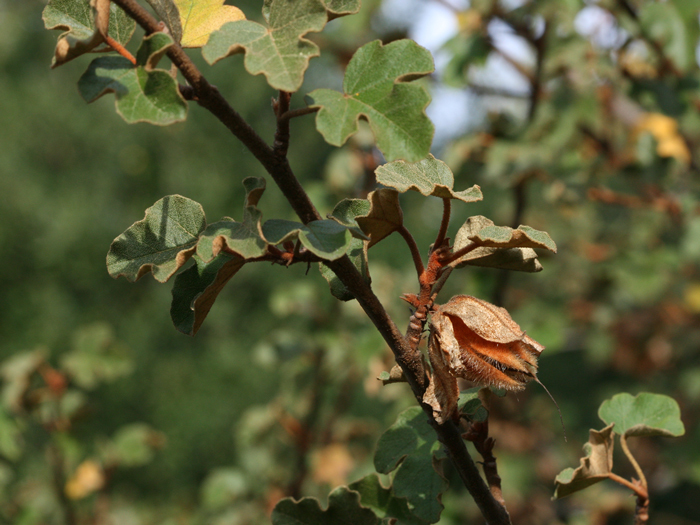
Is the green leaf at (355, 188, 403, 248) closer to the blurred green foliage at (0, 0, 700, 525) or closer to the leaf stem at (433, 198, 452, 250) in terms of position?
the leaf stem at (433, 198, 452, 250)

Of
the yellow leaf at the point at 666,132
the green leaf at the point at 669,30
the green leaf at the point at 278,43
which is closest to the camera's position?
the green leaf at the point at 278,43

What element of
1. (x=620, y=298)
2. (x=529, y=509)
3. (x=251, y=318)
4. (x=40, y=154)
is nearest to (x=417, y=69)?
(x=529, y=509)

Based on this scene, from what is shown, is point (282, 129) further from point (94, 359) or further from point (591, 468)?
point (94, 359)

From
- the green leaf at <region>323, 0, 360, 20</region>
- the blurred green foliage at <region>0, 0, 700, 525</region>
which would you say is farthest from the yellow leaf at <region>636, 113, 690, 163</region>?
the green leaf at <region>323, 0, 360, 20</region>

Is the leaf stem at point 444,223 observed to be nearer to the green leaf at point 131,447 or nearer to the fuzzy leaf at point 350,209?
the fuzzy leaf at point 350,209

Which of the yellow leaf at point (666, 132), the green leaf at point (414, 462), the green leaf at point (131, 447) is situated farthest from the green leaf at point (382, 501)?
the yellow leaf at point (666, 132)

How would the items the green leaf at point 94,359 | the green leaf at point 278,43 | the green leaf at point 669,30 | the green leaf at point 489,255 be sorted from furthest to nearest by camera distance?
the green leaf at point 94,359, the green leaf at point 669,30, the green leaf at point 489,255, the green leaf at point 278,43

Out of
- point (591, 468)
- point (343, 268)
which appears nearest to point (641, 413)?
point (591, 468)
